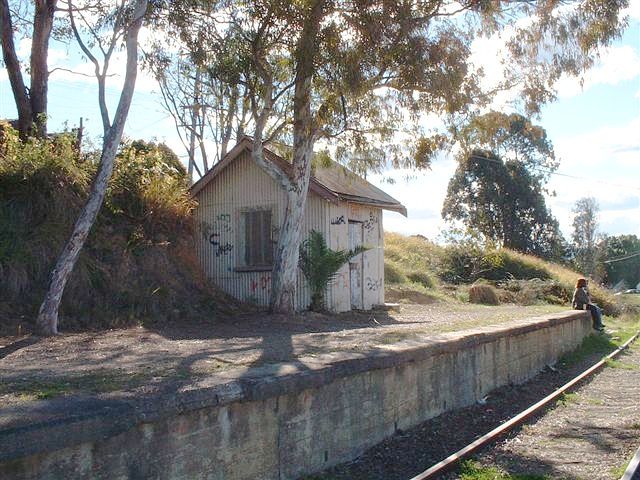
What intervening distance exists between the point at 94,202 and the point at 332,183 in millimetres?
7706

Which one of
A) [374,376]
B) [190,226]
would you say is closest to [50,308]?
[374,376]

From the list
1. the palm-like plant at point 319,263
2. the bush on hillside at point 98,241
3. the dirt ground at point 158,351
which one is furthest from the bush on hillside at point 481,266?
the dirt ground at point 158,351

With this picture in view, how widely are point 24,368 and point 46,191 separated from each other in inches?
258

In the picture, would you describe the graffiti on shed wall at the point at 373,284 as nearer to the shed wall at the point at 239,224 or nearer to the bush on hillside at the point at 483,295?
the shed wall at the point at 239,224

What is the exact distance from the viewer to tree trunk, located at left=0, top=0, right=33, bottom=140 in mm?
16125

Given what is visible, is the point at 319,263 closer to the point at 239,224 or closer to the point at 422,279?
the point at 239,224

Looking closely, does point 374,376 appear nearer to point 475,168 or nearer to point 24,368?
point 24,368

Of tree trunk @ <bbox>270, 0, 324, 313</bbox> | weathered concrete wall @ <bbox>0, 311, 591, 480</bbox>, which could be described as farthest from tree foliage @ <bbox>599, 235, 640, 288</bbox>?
weathered concrete wall @ <bbox>0, 311, 591, 480</bbox>

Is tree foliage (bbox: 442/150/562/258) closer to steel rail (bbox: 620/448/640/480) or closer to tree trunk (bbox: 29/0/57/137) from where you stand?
tree trunk (bbox: 29/0/57/137)

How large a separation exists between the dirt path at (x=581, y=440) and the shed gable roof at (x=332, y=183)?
285 inches

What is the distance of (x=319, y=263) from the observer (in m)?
15.1

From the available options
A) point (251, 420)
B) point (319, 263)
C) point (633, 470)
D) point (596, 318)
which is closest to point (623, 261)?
point (596, 318)

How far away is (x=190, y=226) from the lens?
683 inches

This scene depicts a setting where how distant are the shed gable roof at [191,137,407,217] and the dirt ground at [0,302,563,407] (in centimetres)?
340
